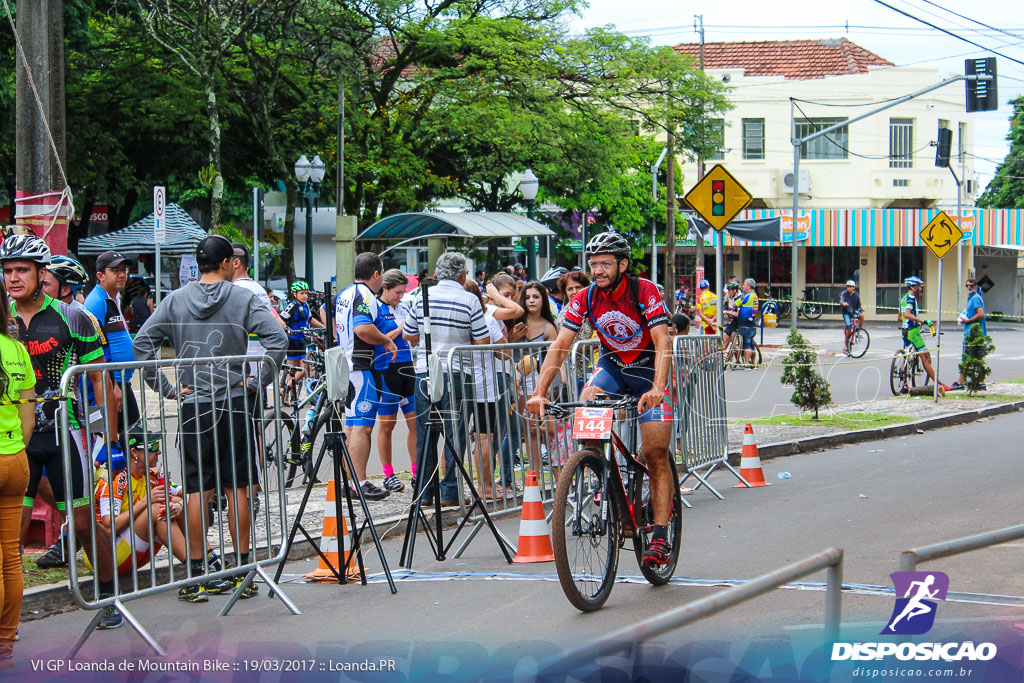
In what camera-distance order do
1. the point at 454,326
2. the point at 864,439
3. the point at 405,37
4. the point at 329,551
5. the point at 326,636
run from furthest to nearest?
1. the point at 405,37
2. the point at 864,439
3. the point at 454,326
4. the point at 329,551
5. the point at 326,636

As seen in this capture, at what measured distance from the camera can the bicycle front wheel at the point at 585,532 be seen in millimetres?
5570

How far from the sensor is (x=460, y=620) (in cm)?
588

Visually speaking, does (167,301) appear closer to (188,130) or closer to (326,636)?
(326,636)

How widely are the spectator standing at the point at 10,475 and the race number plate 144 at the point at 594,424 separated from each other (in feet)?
8.64

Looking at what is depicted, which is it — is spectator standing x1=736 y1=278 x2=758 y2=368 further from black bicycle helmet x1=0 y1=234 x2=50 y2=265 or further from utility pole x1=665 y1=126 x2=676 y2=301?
black bicycle helmet x1=0 y1=234 x2=50 y2=265

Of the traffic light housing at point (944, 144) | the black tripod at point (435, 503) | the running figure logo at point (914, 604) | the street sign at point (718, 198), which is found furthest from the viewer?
the traffic light housing at point (944, 144)

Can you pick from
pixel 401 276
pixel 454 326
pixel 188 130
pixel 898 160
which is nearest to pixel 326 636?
pixel 454 326

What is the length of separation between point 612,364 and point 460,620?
180 centimetres

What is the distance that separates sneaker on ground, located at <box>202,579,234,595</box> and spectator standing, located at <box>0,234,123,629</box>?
0.63 meters

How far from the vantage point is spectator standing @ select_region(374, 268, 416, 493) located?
9.61m

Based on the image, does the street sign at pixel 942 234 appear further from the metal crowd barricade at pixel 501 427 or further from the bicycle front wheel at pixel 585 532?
the bicycle front wheel at pixel 585 532

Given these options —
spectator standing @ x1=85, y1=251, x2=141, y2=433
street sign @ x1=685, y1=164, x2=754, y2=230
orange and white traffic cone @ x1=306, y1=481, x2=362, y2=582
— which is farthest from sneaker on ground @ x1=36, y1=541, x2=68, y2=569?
street sign @ x1=685, y1=164, x2=754, y2=230

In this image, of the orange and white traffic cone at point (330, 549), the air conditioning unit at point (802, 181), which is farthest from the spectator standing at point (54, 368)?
the air conditioning unit at point (802, 181)

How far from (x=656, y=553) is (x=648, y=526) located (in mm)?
176
